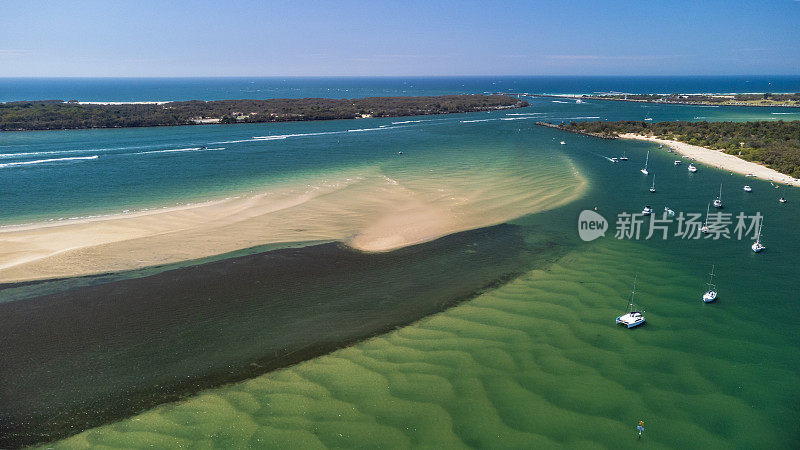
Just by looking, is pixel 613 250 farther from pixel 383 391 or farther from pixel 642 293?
pixel 383 391

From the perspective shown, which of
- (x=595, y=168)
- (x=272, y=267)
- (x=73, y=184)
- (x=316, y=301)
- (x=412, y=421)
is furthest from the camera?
(x=595, y=168)

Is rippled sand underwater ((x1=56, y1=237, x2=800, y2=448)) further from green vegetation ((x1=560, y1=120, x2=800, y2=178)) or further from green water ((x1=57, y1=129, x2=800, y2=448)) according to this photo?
green vegetation ((x1=560, y1=120, x2=800, y2=178))

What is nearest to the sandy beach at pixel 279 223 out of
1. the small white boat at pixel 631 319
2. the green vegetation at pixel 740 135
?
the small white boat at pixel 631 319

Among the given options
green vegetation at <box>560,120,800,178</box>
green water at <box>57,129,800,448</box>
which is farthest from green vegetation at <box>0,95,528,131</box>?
green water at <box>57,129,800,448</box>

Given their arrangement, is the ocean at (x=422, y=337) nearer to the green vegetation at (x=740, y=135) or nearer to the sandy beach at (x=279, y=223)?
the sandy beach at (x=279, y=223)

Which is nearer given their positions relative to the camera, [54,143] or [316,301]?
[316,301]

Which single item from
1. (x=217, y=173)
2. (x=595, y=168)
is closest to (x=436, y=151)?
(x=595, y=168)

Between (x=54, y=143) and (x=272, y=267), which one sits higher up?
(x=54, y=143)
